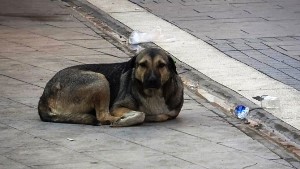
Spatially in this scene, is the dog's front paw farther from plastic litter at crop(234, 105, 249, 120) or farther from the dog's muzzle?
plastic litter at crop(234, 105, 249, 120)

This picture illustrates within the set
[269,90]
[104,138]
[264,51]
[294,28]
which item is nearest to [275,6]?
[294,28]

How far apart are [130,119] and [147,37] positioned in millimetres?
4739

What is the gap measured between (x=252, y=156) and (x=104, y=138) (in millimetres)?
1433

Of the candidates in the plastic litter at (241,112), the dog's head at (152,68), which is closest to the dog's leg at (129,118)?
the dog's head at (152,68)

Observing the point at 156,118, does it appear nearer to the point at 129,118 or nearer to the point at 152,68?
the point at 129,118

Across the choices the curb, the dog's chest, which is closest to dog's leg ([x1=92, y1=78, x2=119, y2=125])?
the dog's chest

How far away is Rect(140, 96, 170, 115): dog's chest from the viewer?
980 centimetres

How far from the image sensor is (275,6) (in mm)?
17156

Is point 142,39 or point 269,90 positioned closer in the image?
point 269,90

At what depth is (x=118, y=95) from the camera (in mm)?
9867

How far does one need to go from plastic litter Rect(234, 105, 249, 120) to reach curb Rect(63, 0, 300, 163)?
0.06 meters

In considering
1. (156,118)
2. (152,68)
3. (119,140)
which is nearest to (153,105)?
(156,118)

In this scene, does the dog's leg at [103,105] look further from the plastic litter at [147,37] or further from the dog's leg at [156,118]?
the plastic litter at [147,37]

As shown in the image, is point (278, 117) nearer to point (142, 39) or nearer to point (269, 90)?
point (269, 90)
